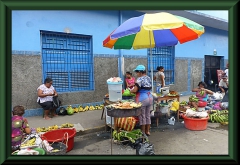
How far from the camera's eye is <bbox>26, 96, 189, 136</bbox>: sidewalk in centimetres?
485

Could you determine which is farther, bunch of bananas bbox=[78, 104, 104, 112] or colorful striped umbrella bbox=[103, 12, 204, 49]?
bunch of bananas bbox=[78, 104, 104, 112]

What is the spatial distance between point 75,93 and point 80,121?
166 centimetres

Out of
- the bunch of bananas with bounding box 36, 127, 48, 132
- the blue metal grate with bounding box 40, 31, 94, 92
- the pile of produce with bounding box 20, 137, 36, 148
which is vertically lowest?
the bunch of bananas with bounding box 36, 127, 48, 132

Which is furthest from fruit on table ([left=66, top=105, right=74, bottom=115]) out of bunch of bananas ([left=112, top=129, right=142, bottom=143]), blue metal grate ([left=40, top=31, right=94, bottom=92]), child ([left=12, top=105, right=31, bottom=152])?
child ([left=12, top=105, right=31, bottom=152])

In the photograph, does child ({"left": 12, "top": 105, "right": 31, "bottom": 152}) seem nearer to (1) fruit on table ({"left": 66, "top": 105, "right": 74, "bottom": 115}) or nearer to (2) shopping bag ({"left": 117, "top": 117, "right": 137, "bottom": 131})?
(2) shopping bag ({"left": 117, "top": 117, "right": 137, "bottom": 131})

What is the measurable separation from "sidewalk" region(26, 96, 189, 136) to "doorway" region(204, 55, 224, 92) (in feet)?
29.8

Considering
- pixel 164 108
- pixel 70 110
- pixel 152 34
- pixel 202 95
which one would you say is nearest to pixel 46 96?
pixel 70 110

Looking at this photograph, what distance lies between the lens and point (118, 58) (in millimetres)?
7648

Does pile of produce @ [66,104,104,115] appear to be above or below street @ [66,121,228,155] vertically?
above

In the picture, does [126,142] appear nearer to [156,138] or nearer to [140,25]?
[156,138]

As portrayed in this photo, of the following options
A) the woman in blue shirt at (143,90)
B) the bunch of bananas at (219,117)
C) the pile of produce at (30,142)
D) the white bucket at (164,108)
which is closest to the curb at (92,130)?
the woman in blue shirt at (143,90)
